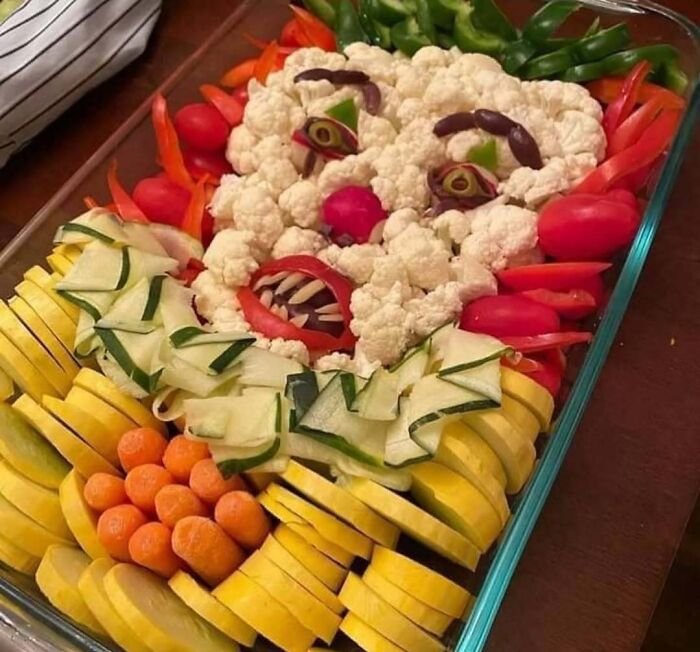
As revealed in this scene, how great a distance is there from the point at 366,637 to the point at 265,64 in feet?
2.84

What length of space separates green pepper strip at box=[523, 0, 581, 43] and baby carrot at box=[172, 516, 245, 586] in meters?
0.85

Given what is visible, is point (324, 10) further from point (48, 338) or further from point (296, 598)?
point (296, 598)

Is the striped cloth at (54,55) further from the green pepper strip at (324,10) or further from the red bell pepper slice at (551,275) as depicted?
the red bell pepper slice at (551,275)

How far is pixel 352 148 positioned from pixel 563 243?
1.05ft

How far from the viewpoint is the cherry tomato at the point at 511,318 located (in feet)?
3.51

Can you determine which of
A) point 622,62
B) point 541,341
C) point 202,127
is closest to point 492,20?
point 622,62

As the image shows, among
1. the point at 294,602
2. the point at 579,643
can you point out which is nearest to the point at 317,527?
the point at 294,602

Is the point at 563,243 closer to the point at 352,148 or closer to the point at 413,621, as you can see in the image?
the point at 352,148

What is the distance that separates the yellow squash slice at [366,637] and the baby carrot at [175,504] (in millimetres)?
187

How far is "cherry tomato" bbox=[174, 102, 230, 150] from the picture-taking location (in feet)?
4.39

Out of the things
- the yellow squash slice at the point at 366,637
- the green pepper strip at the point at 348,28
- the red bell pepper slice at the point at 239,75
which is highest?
the green pepper strip at the point at 348,28

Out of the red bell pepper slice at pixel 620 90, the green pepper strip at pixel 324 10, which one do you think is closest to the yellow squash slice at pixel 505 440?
the red bell pepper slice at pixel 620 90

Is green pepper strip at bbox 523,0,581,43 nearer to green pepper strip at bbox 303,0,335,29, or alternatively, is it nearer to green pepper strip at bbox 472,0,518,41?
green pepper strip at bbox 472,0,518,41

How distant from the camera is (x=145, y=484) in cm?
95
